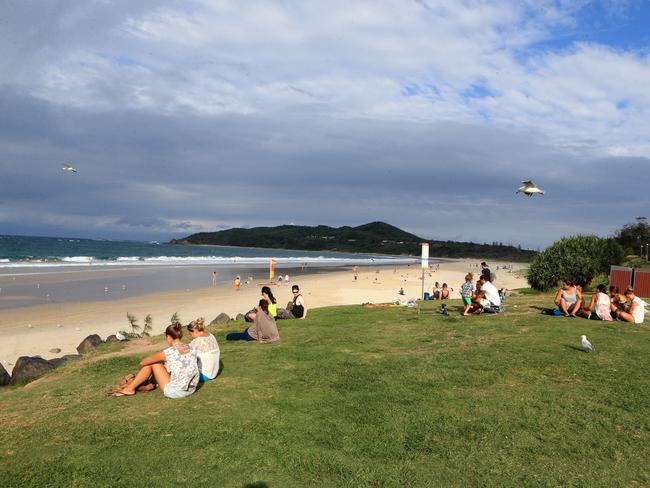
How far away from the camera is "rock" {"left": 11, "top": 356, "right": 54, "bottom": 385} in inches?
392

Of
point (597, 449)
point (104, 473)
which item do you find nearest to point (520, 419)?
point (597, 449)

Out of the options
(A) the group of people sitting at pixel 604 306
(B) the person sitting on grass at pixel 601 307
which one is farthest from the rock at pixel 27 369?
(B) the person sitting on grass at pixel 601 307

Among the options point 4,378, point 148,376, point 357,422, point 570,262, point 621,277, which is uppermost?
point 570,262

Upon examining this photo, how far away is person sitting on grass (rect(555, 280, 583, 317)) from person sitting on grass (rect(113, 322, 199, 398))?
10368 mm

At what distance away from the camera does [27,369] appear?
10047 millimetres

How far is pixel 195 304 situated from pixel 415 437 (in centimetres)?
2016

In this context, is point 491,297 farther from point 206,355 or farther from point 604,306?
point 206,355

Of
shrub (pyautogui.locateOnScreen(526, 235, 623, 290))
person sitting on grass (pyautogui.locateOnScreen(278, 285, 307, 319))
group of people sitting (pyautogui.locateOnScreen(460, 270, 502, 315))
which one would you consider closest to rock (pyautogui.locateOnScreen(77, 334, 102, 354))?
person sitting on grass (pyautogui.locateOnScreen(278, 285, 307, 319))

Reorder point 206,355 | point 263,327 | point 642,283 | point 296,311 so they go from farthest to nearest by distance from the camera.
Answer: point 642,283 → point 296,311 → point 263,327 → point 206,355

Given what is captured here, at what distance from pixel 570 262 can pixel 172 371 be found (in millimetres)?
19953

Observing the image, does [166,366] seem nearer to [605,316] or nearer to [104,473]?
[104,473]

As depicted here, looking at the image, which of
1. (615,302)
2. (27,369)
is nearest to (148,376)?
(27,369)

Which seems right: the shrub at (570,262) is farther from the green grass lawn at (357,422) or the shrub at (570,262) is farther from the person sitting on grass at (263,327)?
the person sitting on grass at (263,327)

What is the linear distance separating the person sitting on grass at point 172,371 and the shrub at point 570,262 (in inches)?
754
